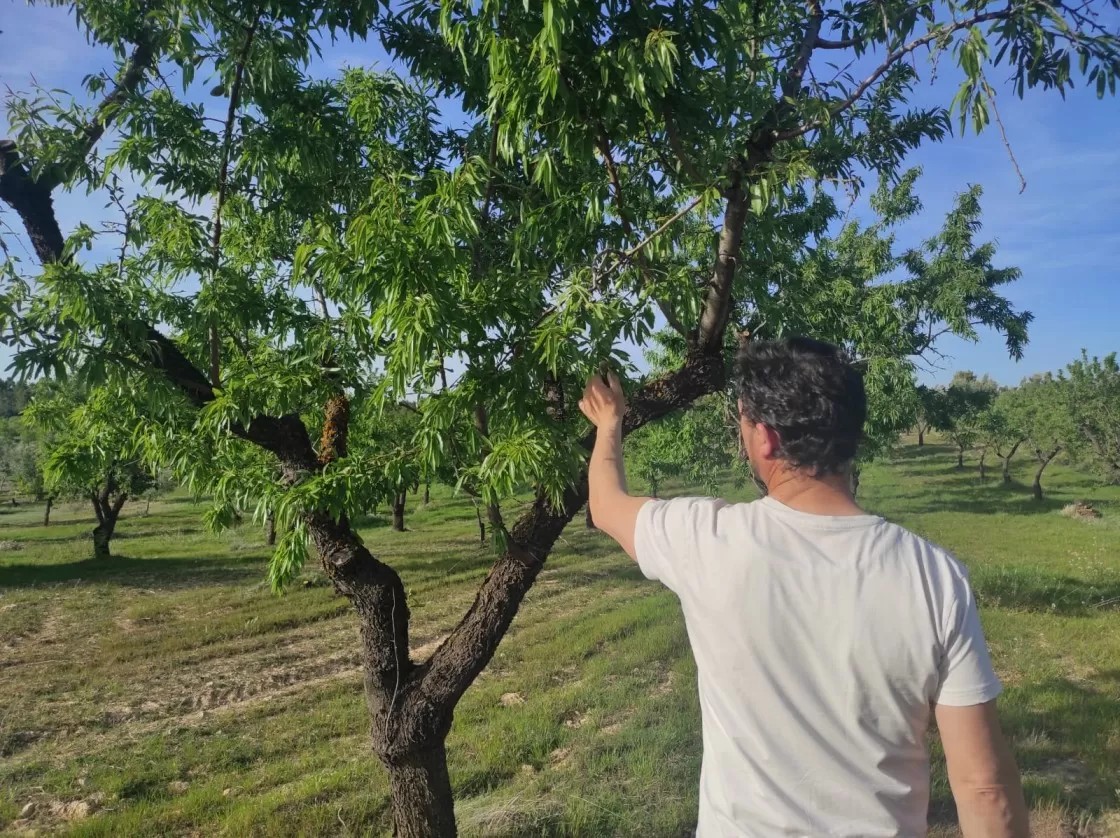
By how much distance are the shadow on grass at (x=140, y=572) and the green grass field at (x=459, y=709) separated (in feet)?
0.55

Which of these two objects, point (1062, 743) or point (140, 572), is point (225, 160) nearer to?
point (1062, 743)

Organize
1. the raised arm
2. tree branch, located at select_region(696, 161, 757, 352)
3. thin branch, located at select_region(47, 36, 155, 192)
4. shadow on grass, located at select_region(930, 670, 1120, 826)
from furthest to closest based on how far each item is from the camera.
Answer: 1. shadow on grass, located at select_region(930, 670, 1120, 826)
2. thin branch, located at select_region(47, 36, 155, 192)
3. tree branch, located at select_region(696, 161, 757, 352)
4. the raised arm

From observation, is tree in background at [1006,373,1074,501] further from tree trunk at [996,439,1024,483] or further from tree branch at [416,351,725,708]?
tree branch at [416,351,725,708]

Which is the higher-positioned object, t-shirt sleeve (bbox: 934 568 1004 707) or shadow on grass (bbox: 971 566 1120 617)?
t-shirt sleeve (bbox: 934 568 1004 707)

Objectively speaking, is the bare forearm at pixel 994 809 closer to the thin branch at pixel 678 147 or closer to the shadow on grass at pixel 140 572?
the thin branch at pixel 678 147

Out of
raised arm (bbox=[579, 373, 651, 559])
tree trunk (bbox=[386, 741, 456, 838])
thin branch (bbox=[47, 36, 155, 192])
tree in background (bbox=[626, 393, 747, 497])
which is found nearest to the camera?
raised arm (bbox=[579, 373, 651, 559])

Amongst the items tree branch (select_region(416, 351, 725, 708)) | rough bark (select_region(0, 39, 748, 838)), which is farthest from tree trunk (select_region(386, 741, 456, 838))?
tree branch (select_region(416, 351, 725, 708))

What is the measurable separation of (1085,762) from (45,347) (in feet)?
24.9

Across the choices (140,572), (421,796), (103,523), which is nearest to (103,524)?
(103,523)

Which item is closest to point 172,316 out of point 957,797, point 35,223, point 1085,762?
point 35,223

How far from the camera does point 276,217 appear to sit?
4.18 m

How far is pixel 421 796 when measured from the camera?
4.36m

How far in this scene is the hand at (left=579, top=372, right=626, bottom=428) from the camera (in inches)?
82.3

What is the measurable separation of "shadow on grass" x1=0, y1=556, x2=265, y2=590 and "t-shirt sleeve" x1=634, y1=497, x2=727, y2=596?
20129 mm
